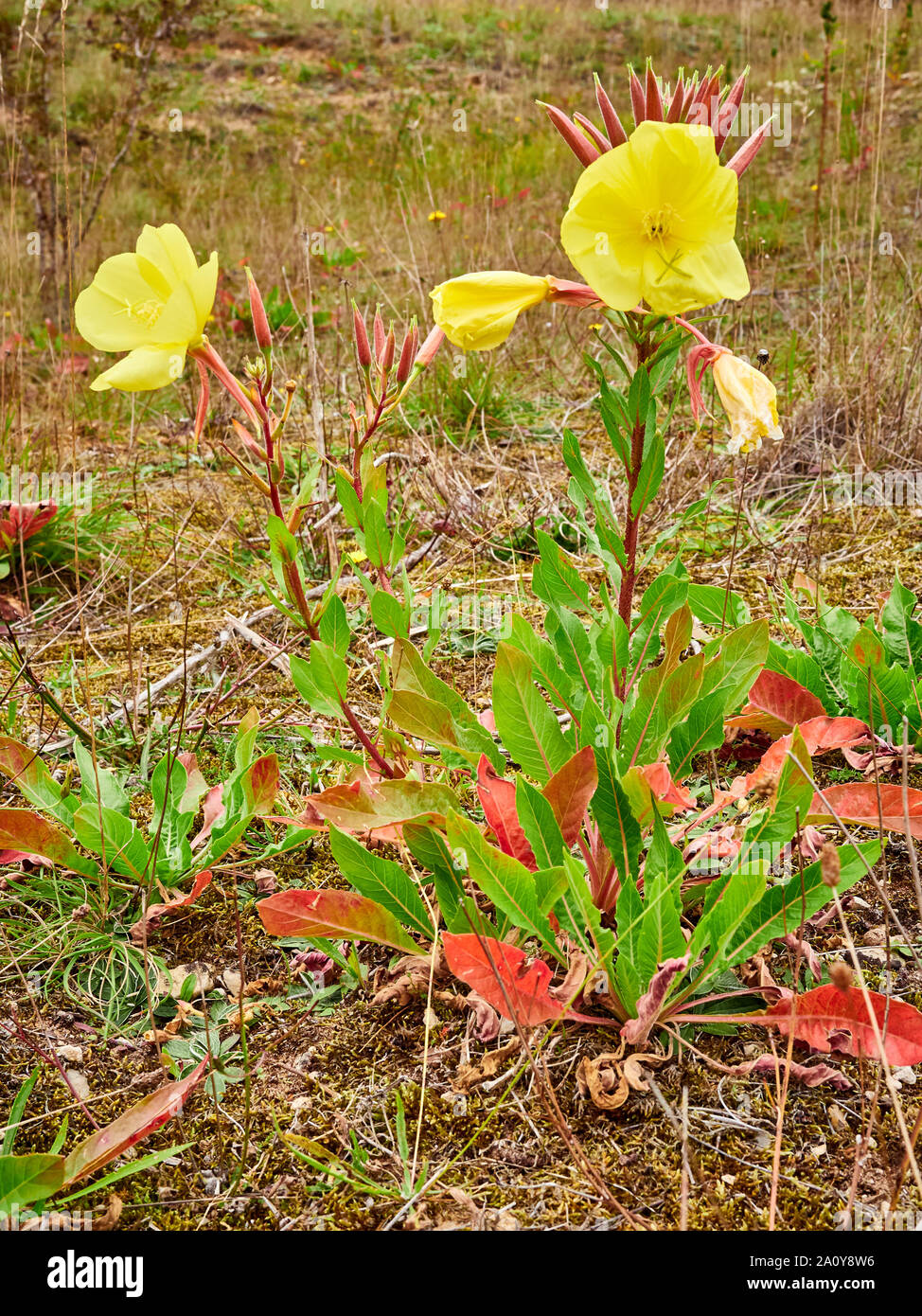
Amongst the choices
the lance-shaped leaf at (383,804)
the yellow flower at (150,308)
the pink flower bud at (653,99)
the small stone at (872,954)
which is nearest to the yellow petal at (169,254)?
the yellow flower at (150,308)

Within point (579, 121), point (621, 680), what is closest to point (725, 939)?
point (621, 680)

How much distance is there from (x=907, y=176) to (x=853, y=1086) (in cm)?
604

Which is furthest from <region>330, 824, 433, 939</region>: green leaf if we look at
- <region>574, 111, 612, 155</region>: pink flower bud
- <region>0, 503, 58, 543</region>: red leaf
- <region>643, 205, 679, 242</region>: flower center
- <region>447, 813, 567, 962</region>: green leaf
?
<region>0, 503, 58, 543</region>: red leaf

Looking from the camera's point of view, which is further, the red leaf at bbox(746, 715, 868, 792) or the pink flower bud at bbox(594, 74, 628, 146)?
the red leaf at bbox(746, 715, 868, 792)

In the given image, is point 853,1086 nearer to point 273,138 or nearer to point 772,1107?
point 772,1107

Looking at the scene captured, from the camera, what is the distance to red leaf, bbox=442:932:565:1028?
1.03 meters

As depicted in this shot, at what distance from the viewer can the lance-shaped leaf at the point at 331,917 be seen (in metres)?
1.14

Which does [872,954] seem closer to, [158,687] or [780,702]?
[780,702]

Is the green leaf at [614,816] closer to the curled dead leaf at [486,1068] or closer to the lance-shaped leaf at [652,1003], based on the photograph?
the lance-shaped leaf at [652,1003]

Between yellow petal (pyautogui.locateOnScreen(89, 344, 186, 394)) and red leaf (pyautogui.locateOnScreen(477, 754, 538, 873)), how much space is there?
610 millimetres

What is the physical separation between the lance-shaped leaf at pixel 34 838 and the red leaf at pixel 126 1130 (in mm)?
427

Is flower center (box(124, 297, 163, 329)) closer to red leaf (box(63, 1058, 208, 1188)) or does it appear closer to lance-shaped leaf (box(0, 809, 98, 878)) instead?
lance-shaped leaf (box(0, 809, 98, 878))

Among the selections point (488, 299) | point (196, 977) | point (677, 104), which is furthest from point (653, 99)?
point (196, 977)

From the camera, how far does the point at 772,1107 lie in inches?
40.7
